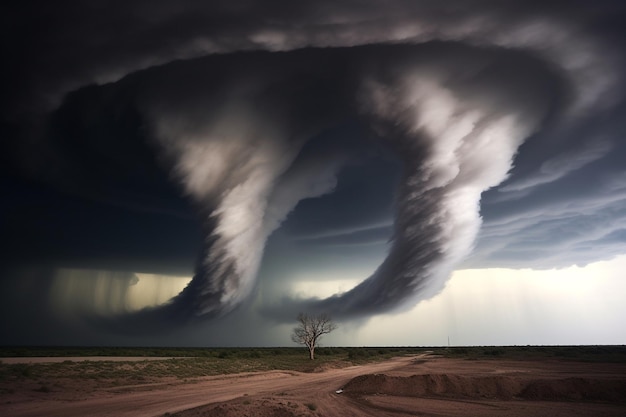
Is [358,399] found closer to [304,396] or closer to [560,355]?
[304,396]

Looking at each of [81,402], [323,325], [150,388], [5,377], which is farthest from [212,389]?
[323,325]

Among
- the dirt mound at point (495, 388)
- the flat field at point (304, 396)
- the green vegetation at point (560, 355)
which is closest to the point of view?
the flat field at point (304, 396)

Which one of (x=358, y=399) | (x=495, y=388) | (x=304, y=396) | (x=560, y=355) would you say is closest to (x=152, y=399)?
(x=304, y=396)

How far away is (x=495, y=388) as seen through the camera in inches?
1265

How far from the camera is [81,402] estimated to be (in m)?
27.9

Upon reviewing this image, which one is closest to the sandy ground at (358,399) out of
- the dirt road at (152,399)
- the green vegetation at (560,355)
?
the dirt road at (152,399)

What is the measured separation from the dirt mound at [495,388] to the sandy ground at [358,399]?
0.06 metres

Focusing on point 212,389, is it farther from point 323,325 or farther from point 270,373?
point 323,325

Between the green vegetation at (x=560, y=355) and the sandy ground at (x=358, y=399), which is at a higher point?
the sandy ground at (x=358, y=399)

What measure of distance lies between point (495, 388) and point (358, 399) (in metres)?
12.3

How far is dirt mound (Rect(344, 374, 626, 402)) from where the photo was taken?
97.5ft

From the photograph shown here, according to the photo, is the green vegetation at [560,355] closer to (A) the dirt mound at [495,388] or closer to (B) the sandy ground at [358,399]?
(A) the dirt mound at [495,388]

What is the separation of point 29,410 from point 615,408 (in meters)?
40.6

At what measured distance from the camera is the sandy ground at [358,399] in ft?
78.8
